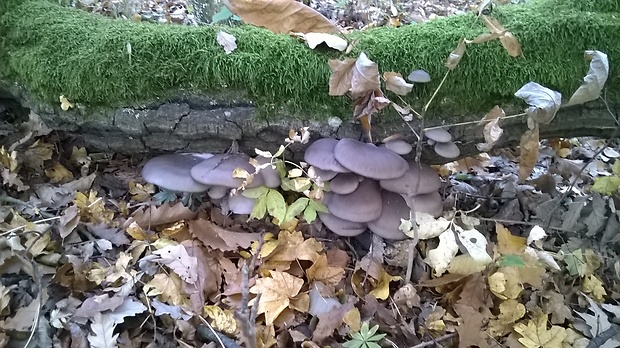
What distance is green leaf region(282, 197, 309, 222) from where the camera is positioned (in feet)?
8.42

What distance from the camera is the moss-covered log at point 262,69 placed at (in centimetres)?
246

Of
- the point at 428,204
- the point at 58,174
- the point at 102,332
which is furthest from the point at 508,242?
the point at 58,174

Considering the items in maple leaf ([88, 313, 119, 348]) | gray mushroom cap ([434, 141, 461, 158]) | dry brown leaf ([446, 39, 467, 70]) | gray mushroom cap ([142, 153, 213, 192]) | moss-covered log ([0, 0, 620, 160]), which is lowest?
maple leaf ([88, 313, 119, 348])

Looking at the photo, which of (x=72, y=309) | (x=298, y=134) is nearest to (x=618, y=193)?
(x=298, y=134)

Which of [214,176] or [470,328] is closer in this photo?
[470,328]

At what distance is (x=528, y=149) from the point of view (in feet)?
7.56

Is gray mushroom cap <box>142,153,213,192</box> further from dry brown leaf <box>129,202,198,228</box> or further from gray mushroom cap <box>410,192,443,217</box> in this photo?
gray mushroom cap <box>410,192,443,217</box>

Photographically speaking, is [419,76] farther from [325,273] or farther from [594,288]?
[594,288]

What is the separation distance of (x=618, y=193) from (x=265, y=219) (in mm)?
2151

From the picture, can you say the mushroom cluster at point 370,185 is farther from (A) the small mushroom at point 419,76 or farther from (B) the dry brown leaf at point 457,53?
(B) the dry brown leaf at point 457,53

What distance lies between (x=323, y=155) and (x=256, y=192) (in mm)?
436

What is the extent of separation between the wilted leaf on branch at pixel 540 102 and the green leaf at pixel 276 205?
1.30 meters

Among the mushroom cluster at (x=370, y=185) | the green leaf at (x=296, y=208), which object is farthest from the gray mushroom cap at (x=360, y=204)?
the green leaf at (x=296, y=208)

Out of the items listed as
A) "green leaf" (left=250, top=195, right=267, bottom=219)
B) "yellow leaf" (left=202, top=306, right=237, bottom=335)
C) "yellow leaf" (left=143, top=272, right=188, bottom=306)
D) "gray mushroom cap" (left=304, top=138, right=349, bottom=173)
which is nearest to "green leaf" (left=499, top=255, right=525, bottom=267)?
"gray mushroom cap" (left=304, top=138, right=349, bottom=173)
